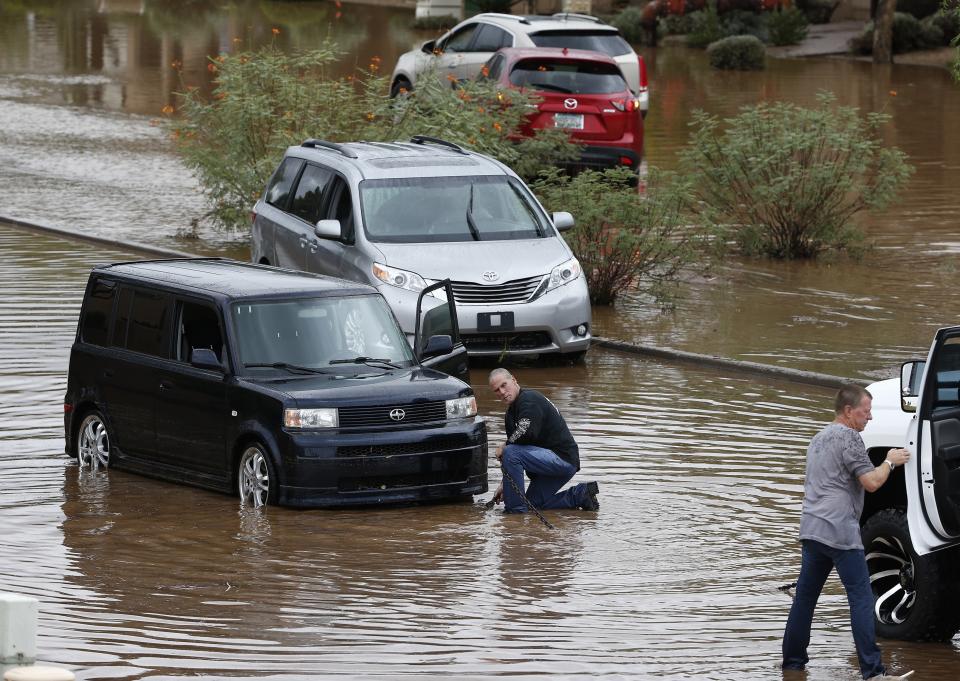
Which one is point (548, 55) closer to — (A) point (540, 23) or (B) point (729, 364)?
(A) point (540, 23)

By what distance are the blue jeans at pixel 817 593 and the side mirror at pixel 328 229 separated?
8964 millimetres

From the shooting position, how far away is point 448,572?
1053 centimetres

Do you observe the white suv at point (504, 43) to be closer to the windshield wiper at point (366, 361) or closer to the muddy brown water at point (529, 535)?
the muddy brown water at point (529, 535)

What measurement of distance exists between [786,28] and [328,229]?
3850cm

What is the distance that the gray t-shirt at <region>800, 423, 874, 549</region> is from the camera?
349 inches

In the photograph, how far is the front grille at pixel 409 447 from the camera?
1205 centimetres

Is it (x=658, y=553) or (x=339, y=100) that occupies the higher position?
(x=339, y=100)

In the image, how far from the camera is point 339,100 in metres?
23.0

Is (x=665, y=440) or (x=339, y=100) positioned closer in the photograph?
(x=665, y=440)

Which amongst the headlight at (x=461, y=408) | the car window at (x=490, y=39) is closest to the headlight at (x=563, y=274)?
the headlight at (x=461, y=408)

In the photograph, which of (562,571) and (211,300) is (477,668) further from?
(211,300)

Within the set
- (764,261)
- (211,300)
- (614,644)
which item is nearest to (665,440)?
(211,300)

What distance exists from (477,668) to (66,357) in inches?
354

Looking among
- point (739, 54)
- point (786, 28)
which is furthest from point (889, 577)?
point (786, 28)
